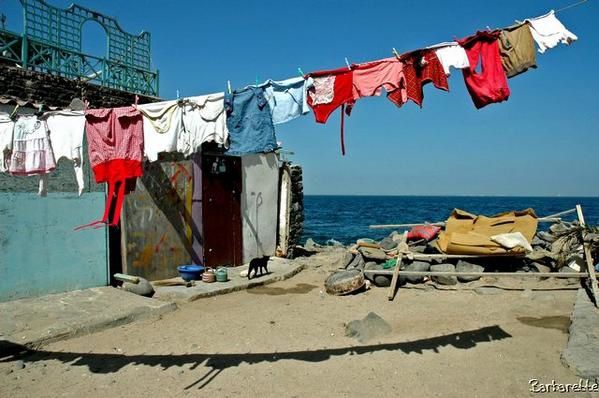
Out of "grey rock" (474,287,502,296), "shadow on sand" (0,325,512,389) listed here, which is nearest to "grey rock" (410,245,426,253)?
"grey rock" (474,287,502,296)

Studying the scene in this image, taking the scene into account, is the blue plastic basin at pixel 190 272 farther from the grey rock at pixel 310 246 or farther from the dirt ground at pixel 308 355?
the grey rock at pixel 310 246

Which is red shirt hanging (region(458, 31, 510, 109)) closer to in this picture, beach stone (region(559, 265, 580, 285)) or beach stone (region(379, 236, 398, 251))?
beach stone (region(559, 265, 580, 285))

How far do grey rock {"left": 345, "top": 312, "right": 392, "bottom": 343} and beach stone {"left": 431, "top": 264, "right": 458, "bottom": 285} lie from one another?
3898 mm

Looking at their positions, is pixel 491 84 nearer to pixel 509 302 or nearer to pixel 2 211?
pixel 509 302

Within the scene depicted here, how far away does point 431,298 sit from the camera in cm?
977

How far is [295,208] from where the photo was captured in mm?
14648

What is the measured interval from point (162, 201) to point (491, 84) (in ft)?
25.1

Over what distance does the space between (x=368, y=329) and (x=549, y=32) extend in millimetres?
4815

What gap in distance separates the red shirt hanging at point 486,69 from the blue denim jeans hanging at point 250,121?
271 cm

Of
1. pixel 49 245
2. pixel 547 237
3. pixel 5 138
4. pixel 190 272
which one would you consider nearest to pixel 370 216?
pixel 547 237

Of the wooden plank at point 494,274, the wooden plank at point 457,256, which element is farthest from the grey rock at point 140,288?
the wooden plank at point 457,256

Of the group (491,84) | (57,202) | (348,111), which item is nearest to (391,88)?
(348,111)

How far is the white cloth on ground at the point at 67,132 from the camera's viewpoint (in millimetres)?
6000

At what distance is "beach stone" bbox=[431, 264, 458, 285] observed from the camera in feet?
35.0
